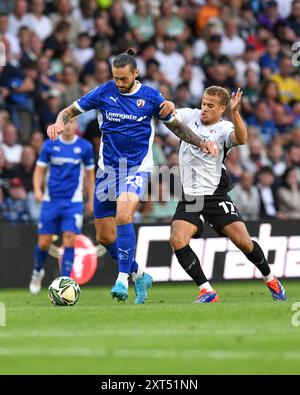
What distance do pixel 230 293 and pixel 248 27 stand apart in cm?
1182

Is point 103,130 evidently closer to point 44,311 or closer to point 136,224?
point 44,311

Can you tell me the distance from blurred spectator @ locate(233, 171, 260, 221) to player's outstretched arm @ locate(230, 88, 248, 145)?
8.00 m

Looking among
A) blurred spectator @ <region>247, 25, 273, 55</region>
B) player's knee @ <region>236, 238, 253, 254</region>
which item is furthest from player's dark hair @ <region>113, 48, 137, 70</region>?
blurred spectator @ <region>247, 25, 273, 55</region>

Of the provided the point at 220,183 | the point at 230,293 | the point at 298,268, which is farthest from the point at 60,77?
the point at 220,183

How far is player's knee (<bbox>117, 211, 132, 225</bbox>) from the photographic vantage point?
12758 millimetres

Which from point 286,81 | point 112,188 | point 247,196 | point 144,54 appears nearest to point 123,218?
point 112,188

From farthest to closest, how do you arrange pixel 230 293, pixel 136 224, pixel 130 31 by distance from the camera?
pixel 130 31, pixel 136 224, pixel 230 293

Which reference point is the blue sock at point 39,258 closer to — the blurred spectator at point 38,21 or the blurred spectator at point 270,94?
the blurred spectator at point 38,21

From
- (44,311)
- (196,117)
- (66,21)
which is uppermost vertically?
(66,21)

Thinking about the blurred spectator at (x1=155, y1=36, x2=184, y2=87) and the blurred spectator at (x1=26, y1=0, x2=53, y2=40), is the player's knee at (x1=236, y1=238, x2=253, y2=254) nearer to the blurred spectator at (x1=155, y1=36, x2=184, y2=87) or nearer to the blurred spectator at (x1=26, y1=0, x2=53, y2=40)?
the blurred spectator at (x1=26, y1=0, x2=53, y2=40)

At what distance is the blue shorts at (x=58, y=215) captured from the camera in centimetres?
1669

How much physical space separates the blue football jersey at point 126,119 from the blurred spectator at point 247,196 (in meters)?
8.12

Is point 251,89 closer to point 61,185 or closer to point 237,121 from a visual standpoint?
point 61,185

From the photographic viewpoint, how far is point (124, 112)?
13.2m
